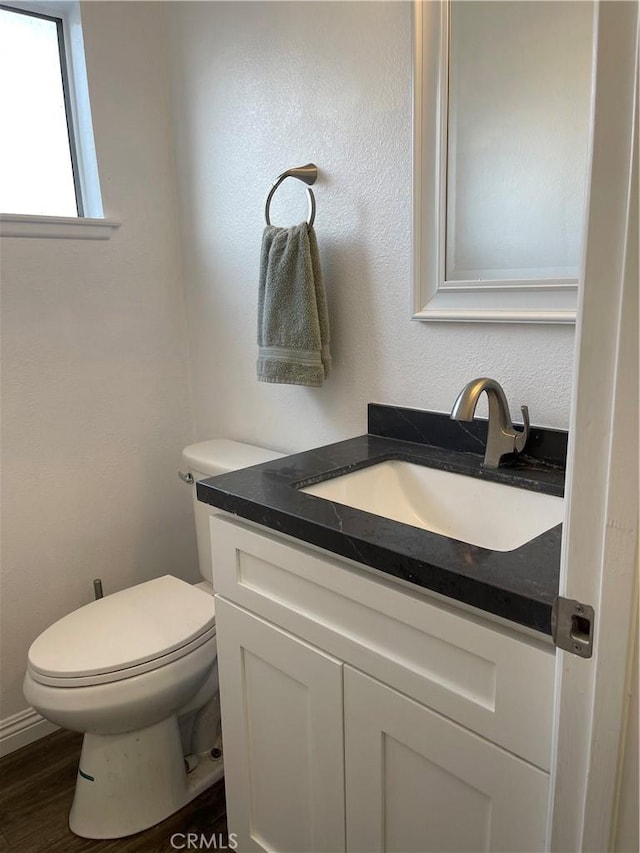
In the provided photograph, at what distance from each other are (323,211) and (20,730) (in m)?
1.62

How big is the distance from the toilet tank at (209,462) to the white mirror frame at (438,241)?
0.61 metres

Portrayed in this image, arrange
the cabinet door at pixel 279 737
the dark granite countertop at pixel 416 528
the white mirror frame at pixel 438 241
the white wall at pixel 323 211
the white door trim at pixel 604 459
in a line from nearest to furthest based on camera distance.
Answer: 1. the white door trim at pixel 604 459
2. the dark granite countertop at pixel 416 528
3. the cabinet door at pixel 279 737
4. the white mirror frame at pixel 438 241
5. the white wall at pixel 323 211

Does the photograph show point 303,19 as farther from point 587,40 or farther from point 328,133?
point 587,40

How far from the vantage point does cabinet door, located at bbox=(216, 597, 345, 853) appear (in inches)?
39.3

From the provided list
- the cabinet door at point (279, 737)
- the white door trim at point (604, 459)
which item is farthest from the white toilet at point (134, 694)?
the white door trim at point (604, 459)

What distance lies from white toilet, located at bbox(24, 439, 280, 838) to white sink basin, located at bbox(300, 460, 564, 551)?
47cm

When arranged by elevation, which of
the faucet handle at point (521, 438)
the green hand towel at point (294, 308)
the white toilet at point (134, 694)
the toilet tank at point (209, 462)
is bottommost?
the white toilet at point (134, 694)

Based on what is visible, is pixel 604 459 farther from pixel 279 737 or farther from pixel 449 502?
pixel 279 737

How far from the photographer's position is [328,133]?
1.38m

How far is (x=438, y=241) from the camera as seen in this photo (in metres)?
1.22

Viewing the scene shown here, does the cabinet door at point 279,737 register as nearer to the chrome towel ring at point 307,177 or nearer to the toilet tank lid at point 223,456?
the toilet tank lid at point 223,456

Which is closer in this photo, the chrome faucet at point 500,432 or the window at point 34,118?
the chrome faucet at point 500,432

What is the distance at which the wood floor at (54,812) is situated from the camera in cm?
140
